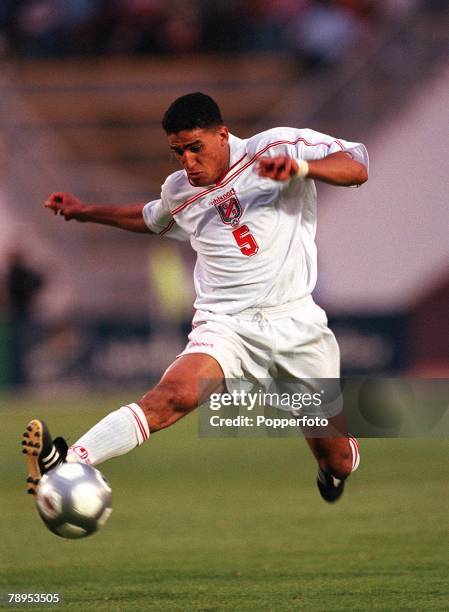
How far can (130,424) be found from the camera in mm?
5695

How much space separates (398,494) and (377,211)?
10.0 m

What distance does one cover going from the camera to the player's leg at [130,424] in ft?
17.8

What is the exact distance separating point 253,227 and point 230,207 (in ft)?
0.48

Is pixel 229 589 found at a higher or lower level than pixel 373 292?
lower

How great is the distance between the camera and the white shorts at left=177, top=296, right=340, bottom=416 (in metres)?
6.20

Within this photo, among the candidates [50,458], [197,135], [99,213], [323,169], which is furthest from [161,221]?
[50,458]

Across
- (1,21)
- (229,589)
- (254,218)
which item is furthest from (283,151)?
(1,21)

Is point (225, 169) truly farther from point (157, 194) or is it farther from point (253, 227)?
point (157, 194)

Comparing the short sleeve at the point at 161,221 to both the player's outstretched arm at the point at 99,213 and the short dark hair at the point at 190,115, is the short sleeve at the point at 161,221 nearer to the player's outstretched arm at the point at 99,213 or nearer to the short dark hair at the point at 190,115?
the player's outstretched arm at the point at 99,213

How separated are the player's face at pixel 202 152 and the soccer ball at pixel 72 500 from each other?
152 centimetres

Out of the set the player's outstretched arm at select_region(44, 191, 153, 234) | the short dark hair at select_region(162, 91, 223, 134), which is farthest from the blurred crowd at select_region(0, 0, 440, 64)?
→ the short dark hair at select_region(162, 91, 223, 134)

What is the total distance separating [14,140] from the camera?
63.1 ft

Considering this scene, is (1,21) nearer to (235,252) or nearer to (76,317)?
(76,317)
